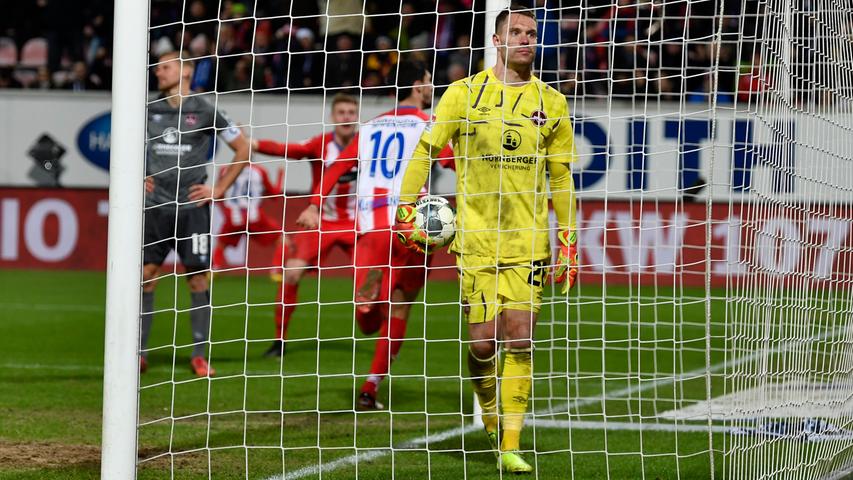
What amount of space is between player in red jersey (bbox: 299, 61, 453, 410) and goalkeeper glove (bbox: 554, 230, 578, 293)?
5.38ft

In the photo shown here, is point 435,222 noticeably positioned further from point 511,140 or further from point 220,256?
point 220,256

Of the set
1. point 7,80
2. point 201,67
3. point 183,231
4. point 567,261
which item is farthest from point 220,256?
point 567,261

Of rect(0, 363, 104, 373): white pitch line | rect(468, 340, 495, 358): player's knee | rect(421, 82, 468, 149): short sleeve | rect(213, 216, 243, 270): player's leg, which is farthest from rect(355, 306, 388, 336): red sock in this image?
rect(213, 216, 243, 270): player's leg

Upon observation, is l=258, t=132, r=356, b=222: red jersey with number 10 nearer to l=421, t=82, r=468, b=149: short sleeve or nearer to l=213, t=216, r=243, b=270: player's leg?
l=421, t=82, r=468, b=149: short sleeve

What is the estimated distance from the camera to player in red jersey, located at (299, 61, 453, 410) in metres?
7.57

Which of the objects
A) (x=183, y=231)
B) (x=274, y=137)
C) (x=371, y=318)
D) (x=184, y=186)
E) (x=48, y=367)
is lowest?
(x=48, y=367)

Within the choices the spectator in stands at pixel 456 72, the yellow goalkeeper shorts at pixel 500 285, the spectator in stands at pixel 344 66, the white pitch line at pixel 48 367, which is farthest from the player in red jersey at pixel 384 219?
the spectator in stands at pixel 344 66

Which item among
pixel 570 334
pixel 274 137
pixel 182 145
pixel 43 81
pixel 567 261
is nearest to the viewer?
pixel 567 261

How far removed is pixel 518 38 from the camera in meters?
5.63

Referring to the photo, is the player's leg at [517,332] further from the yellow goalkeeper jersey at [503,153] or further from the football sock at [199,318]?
→ the football sock at [199,318]

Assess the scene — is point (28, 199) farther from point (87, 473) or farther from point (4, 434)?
point (87, 473)

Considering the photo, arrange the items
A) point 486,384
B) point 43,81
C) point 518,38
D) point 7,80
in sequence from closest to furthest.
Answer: point 518,38, point 486,384, point 43,81, point 7,80

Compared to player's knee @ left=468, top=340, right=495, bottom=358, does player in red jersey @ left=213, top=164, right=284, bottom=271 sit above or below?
above

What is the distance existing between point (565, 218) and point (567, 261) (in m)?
0.26
